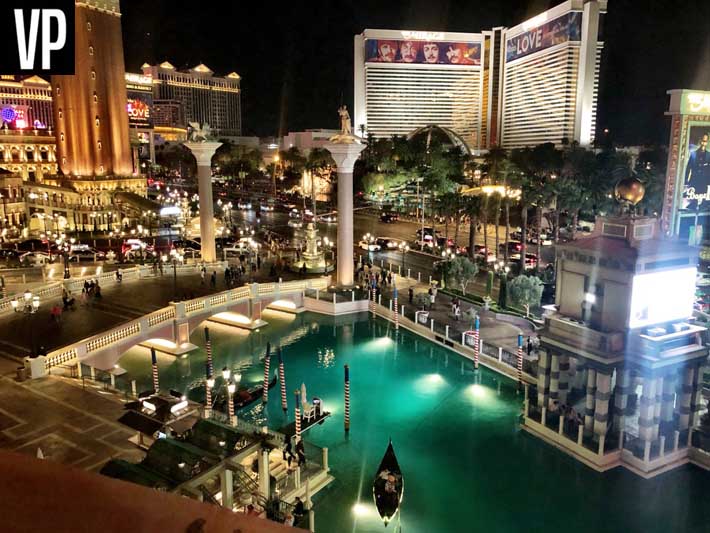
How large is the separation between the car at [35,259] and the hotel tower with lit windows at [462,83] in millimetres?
94130

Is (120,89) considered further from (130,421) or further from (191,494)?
(191,494)

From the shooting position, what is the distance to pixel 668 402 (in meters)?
21.7

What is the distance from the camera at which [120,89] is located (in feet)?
251

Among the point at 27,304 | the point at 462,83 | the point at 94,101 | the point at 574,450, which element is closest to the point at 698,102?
the point at 574,450

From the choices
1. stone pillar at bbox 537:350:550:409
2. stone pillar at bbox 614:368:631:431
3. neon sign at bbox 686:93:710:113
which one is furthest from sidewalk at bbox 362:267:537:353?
neon sign at bbox 686:93:710:113

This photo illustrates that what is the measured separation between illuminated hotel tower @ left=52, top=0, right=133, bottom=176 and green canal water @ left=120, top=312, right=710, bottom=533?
49.8m

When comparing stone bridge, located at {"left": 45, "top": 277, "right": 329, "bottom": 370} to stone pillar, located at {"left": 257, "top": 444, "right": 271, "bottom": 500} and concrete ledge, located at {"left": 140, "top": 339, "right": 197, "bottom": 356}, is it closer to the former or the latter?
concrete ledge, located at {"left": 140, "top": 339, "right": 197, "bottom": 356}

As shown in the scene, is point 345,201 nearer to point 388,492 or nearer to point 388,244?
point 388,244

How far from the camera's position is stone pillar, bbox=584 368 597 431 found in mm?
21859

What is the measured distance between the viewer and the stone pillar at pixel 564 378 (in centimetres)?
2373

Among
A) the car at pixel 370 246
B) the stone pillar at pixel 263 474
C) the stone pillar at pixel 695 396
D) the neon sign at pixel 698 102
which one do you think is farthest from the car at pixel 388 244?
the stone pillar at pixel 263 474

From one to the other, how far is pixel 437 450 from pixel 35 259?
1537 inches

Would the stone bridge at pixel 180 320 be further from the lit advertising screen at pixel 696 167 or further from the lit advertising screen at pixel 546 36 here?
the lit advertising screen at pixel 546 36

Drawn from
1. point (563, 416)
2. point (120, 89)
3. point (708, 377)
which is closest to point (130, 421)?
point (563, 416)
